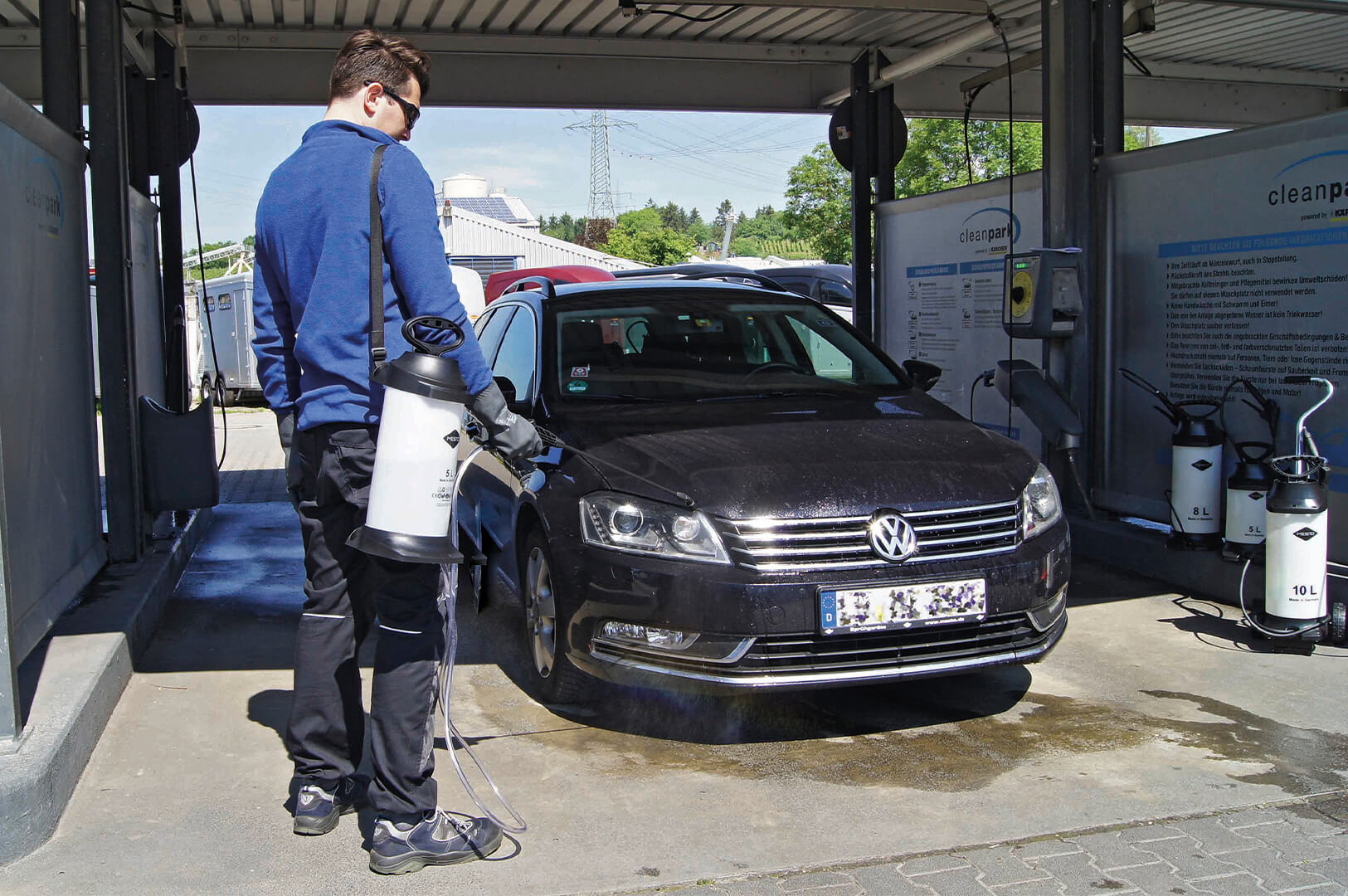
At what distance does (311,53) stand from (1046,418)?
6688 millimetres

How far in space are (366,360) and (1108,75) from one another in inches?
219

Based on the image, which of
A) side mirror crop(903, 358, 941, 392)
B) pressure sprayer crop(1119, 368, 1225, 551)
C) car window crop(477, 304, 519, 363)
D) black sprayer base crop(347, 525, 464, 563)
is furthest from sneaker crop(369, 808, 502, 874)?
pressure sprayer crop(1119, 368, 1225, 551)

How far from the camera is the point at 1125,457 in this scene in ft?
23.5

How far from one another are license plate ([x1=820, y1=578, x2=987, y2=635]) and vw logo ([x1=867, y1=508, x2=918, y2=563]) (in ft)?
0.35

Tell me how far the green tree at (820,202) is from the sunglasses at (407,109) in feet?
156

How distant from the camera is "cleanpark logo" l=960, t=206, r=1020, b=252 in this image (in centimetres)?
815

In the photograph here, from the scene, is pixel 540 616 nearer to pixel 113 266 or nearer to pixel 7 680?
pixel 7 680

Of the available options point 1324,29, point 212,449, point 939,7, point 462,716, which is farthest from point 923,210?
point 462,716

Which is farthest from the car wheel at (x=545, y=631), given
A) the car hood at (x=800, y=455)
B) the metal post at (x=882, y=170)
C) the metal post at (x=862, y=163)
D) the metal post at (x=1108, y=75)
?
the metal post at (x=862, y=163)

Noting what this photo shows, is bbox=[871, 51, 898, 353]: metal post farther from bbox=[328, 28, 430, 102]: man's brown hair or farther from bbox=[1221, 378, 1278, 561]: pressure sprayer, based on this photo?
bbox=[328, 28, 430, 102]: man's brown hair

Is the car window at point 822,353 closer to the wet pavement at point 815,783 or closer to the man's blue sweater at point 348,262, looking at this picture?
the wet pavement at point 815,783

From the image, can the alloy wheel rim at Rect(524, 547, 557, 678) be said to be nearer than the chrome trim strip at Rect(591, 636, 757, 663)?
No

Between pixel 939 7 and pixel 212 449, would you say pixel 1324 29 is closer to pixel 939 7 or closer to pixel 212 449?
pixel 939 7

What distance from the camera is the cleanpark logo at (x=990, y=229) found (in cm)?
815
